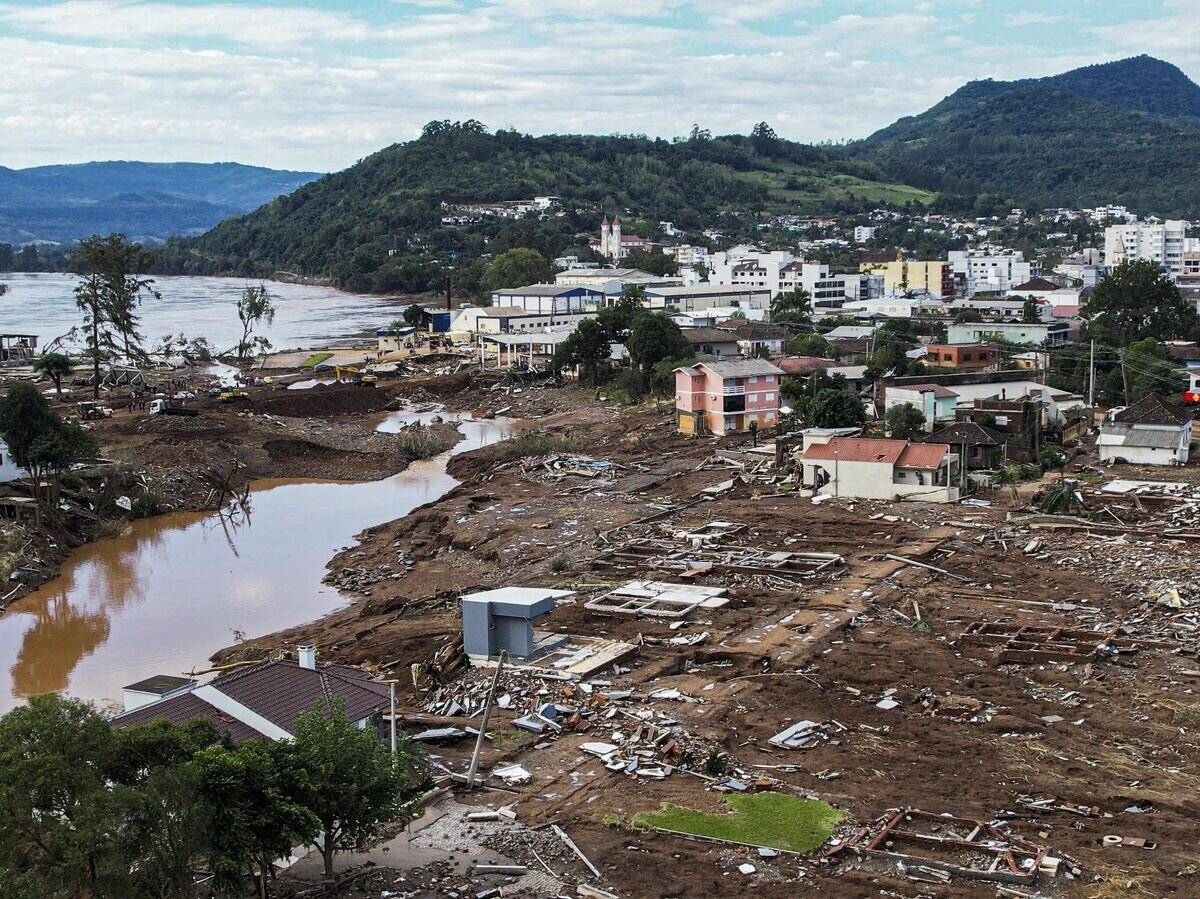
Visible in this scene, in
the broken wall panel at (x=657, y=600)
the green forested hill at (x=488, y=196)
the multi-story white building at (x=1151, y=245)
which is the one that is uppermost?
the green forested hill at (x=488, y=196)

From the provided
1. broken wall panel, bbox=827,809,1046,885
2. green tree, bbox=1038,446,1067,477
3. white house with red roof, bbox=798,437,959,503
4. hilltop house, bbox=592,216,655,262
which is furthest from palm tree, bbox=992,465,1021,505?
hilltop house, bbox=592,216,655,262

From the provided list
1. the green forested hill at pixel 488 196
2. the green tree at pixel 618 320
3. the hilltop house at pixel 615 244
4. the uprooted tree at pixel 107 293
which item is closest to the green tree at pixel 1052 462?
the green tree at pixel 618 320

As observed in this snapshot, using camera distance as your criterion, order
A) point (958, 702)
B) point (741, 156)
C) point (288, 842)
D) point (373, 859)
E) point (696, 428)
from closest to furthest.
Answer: point (288, 842), point (373, 859), point (958, 702), point (696, 428), point (741, 156)

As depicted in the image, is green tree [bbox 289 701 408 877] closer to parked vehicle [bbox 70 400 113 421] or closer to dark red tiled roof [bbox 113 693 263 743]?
dark red tiled roof [bbox 113 693 263 743]

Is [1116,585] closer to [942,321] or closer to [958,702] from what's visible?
[958,702]

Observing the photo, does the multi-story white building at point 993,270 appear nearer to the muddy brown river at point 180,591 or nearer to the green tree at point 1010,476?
the green tree at point 1010,476

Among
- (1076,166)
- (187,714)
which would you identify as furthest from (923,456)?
(1076,166)

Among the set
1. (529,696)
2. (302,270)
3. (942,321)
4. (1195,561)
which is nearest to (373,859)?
(529,696)
